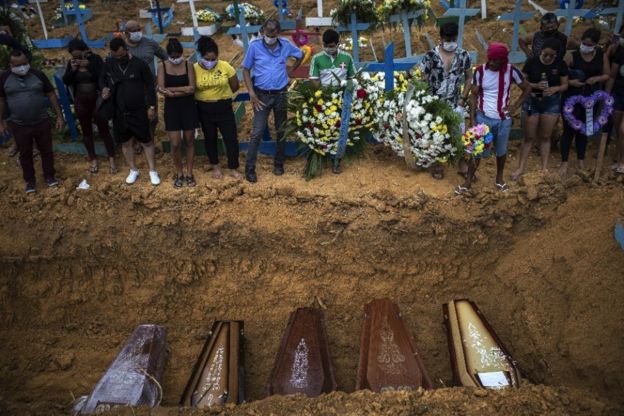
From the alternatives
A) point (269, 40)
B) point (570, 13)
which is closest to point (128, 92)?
point (269, 40)

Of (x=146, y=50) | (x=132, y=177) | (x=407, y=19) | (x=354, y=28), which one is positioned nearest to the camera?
(x=132, y=177)

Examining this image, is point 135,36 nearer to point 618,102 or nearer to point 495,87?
point 495,87

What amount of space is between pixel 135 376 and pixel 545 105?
5354 millimetres

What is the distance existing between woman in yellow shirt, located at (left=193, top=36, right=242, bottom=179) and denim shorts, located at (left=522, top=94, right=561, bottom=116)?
3.46 metres

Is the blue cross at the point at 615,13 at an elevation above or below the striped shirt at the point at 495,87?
above

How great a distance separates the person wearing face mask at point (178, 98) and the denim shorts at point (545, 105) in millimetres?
3925

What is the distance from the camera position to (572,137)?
657 centimetres

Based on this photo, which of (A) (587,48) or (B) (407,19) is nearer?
(A) (587,48)

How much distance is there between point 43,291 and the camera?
654 centimetres

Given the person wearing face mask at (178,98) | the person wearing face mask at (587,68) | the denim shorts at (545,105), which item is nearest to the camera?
the person wearing face mask at (178,98)

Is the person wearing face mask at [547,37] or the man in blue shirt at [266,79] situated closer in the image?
the man in blue shirt at [266,79]

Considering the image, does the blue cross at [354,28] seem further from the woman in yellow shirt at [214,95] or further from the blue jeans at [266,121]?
the woman in yellow shirt at [214,95]

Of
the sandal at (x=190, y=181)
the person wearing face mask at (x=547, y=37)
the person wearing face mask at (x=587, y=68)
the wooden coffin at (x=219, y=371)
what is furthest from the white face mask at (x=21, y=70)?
the person wearing face mask at (x=587, y=68)

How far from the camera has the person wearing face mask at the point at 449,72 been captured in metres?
6.11
